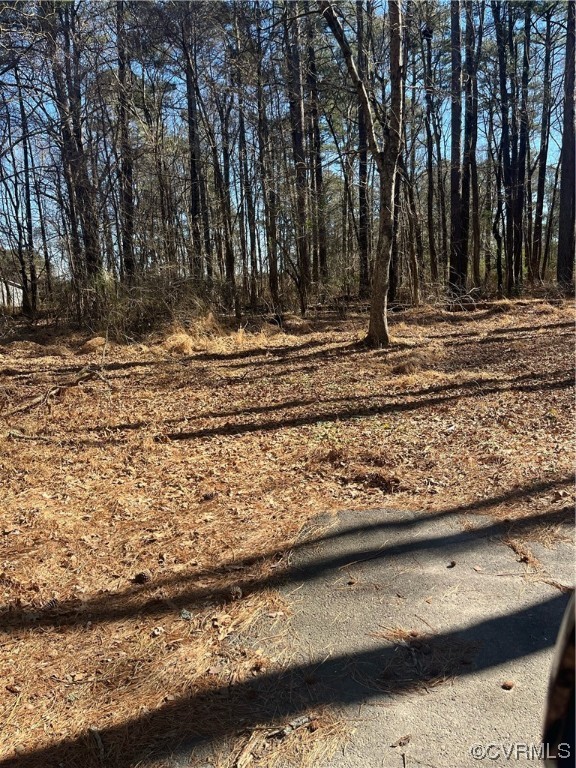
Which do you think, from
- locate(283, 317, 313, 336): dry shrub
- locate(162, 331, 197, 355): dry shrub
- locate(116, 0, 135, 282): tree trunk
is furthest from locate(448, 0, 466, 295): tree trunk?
→ locate(116, 0, 135, 282): tree trunk

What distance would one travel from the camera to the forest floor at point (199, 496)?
7.42 feet

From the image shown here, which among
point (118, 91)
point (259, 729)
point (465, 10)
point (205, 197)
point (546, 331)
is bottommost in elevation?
point (259, 729)

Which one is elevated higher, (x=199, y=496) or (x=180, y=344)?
(x=180, y=344)

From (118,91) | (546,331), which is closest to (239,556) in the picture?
(546,331)

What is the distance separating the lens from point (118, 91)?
49.7 feet

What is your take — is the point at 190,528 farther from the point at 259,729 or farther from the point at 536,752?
the point at 536,752

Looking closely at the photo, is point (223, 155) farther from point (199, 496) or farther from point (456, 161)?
point (199, 496)

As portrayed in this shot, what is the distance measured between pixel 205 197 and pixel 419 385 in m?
14.0

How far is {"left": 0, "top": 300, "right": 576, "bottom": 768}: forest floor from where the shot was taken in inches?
89.0

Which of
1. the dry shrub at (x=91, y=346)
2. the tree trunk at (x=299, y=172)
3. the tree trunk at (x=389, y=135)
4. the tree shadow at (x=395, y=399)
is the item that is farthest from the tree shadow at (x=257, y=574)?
the tree trunk at (x=299, y=172)

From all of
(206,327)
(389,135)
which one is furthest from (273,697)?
(206,327)

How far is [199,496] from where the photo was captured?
14.0 ft

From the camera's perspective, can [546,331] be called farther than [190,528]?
Result: Yes

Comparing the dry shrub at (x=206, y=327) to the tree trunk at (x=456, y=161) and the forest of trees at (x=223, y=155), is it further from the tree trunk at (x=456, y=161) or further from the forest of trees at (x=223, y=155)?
the tree trunk at (x=456, y=161)
